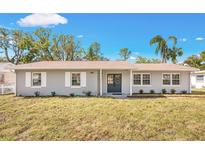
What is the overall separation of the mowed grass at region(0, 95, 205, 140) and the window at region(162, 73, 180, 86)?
6.92 m

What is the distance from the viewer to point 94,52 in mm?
36469

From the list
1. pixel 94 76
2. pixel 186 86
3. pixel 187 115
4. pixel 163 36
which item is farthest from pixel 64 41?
pixel 187 115

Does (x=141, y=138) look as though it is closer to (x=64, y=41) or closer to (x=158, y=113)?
(x=158, y=113)

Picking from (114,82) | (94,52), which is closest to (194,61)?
(94,52)

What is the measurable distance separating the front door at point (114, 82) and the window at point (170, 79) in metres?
4.26

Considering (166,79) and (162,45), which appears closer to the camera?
(166,79)

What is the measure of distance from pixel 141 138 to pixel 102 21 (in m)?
9.81

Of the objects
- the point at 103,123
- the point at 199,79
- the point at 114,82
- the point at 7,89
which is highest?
the point at 199,79

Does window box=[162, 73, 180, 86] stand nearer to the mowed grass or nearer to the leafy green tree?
the mowed grass

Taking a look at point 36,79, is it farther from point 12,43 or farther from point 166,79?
point 12,43

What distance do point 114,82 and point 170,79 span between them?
17.5 feet

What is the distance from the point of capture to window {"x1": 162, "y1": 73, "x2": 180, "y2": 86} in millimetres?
16141

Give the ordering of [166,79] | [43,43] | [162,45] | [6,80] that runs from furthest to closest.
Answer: [43,43] → [162,45] → [6,80] → [166,79]

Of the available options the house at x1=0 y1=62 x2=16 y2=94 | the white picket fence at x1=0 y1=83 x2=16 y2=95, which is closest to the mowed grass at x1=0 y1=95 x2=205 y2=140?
the white picket fence at x1=0 y1=83 x2=16 y2=95
